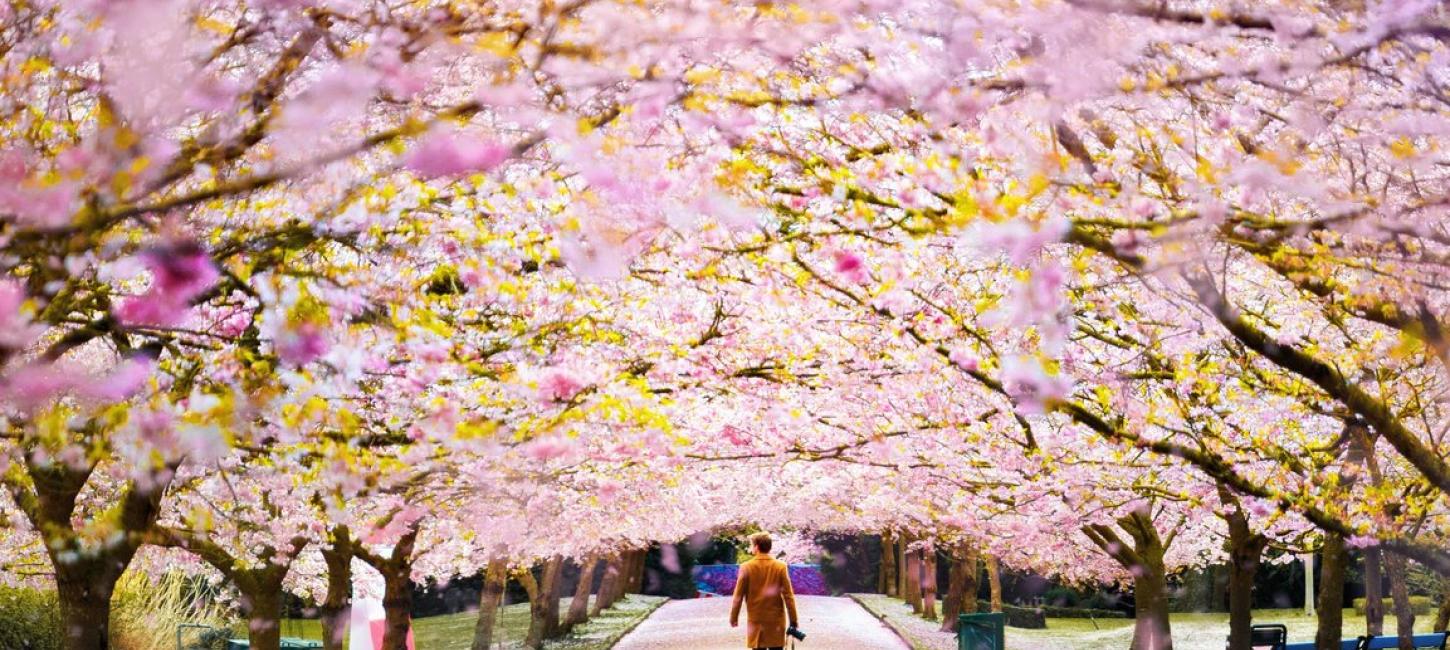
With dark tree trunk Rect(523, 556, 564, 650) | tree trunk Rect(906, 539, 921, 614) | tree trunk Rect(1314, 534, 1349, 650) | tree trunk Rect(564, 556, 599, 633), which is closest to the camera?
tree trunk Rect(1314, 534, 1349, 650)

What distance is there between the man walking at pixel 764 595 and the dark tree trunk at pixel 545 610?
49.0 feet

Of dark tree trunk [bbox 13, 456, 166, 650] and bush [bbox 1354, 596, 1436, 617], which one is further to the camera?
bush [bbox 1354, 596, 1436, 617]

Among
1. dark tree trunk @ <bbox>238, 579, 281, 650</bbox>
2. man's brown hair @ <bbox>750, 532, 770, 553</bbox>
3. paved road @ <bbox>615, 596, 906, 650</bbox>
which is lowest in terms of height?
paved road @ <bbox>615, 596, 906, 650</bbox>

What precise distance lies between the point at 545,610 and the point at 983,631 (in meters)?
13.7

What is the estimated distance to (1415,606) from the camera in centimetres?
4519

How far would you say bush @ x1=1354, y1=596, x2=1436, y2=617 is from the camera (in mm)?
44219

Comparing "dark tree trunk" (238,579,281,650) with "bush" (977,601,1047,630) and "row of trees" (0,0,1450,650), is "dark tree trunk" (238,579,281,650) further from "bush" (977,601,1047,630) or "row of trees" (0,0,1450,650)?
"bush" (977,601,1047,630)

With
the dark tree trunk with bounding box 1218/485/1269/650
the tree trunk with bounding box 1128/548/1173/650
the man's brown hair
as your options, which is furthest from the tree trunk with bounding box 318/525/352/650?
the dark tree trunk with bounding box 1218/485/1269/650

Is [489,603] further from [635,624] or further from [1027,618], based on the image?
[1027,618]

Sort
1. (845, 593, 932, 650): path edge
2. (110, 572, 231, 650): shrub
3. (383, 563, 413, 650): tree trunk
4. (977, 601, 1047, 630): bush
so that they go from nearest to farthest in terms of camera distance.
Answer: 1. (383, 563, 413, 650): tree trunk
2. (110, 572, 231, 650): shrub
3. (845, 593, 932, 650): path edge
4. (977, 601, 1047, 630): bush

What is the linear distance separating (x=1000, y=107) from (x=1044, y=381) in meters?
2.77

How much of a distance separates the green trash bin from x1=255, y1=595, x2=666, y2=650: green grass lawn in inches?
382

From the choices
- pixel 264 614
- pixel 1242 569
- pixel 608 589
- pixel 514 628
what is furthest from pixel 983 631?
pixel 608 589

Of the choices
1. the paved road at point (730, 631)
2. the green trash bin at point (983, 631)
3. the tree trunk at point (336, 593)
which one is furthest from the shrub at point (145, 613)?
the green trash bin at point (983, 631)
